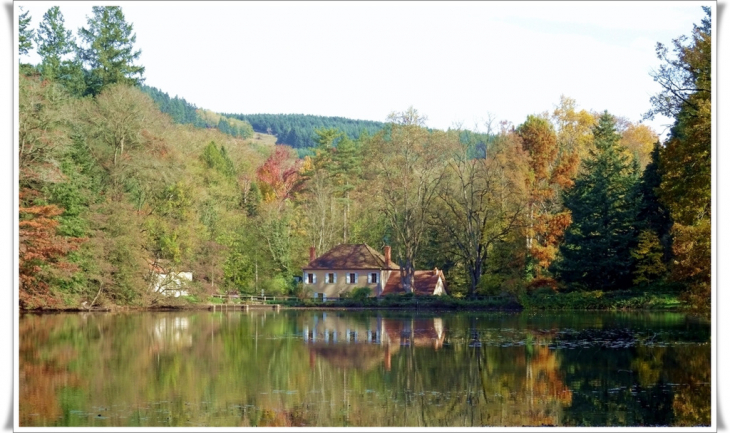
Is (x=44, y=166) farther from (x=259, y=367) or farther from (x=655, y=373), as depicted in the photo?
(x=655, y=373)

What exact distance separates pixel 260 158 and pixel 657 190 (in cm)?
6505

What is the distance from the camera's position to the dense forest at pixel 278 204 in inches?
1639

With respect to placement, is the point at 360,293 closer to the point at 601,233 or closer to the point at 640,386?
the point at 601,233

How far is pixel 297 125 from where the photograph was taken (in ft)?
498

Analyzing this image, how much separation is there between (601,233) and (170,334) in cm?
2410

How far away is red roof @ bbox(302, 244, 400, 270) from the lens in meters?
58.6

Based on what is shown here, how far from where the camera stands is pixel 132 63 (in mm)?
59812

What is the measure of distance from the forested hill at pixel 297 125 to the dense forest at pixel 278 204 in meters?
74.1

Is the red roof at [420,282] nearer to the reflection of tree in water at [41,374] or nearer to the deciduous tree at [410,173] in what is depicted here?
the deciduous tree at [410,173]

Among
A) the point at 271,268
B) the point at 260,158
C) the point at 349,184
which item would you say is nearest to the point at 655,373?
the point at 271,268

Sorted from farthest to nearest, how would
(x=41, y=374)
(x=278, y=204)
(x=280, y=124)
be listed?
(x=280, y=124), (x=278, y=204), (x=41, y=374)

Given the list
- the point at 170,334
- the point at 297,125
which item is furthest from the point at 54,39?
the point at 297,125

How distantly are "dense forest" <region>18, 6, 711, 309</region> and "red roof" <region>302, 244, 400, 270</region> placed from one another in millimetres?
1939

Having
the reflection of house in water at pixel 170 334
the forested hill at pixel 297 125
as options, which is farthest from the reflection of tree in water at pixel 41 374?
the forested hill at pixel 297 125
